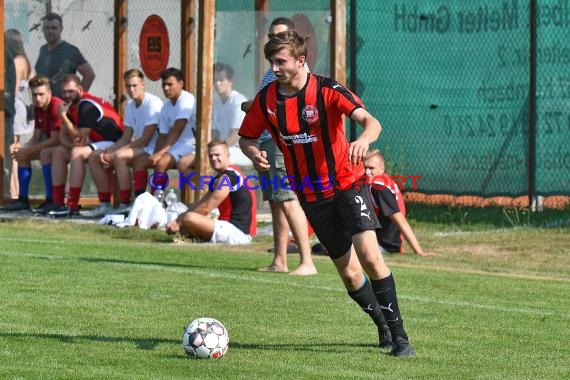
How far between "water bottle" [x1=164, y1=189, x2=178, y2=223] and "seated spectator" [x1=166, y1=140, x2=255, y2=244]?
109 centimetres

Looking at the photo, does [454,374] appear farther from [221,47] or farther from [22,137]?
[22,137]

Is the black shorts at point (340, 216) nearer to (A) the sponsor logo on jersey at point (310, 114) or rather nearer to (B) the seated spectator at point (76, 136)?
(A) the sponsor logo on jersey at point (310, 114)

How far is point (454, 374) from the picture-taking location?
654 centimetres

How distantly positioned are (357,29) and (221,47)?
2540 millimetres

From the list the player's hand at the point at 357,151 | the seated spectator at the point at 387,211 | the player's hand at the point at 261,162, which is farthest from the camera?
the seated spectator at the point at 387,211

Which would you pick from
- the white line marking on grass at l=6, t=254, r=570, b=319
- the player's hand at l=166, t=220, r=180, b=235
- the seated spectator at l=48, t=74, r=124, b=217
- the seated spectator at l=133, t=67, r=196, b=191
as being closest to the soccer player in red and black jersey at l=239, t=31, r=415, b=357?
the white line marking on grass at l=6, t=254, r=570, b=319

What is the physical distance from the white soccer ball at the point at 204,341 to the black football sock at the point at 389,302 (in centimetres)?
95

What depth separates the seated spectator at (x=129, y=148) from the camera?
16078 mm

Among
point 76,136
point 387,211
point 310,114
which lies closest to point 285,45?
point 310,114

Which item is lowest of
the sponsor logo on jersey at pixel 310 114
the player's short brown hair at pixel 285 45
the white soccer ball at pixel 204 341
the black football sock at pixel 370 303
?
the white soccer ball at pixel 204 341

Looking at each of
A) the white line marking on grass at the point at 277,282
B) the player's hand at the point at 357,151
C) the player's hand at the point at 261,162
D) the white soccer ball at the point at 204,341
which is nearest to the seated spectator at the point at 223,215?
the white line marking on grass at the point at 277,282

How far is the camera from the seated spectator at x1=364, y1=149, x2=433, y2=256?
42.9 feet

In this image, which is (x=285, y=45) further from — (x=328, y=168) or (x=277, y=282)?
(x=277, y=282)

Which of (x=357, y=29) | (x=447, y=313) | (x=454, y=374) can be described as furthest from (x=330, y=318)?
(x=357, y=29)
